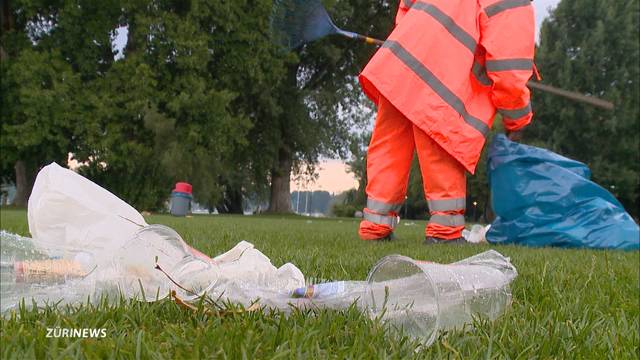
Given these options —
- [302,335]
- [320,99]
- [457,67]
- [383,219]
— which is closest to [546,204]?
[383,219]

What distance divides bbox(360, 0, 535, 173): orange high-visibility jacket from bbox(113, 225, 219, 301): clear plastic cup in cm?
259

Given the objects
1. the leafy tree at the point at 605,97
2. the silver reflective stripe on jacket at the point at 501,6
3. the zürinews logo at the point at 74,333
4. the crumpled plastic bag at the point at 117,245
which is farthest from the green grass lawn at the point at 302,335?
the leafy tree at the point at 605,97

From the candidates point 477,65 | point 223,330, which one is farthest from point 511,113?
point 223,330

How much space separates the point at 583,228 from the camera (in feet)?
15.7

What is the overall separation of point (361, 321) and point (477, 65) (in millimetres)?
3155

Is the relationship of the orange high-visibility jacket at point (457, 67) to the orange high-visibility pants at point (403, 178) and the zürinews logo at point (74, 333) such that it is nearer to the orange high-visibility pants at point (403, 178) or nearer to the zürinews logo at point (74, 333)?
the orange high-visibility pants at point (403, 178)

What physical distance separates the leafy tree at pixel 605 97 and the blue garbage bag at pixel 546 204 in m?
A: 22.3

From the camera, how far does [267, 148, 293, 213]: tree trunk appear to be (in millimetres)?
22484

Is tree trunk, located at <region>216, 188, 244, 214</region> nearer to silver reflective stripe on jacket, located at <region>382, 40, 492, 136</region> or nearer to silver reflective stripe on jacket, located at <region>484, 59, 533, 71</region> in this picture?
silver reflective stripe on jacket, located at <region>382, 40, 492, 136</region>

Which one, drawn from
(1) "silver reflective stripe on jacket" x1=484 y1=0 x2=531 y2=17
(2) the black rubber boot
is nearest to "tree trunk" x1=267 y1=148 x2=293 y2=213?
(2) the black rubber boot

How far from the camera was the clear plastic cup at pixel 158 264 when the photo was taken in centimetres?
145

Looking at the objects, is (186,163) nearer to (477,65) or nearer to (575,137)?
(477,65)

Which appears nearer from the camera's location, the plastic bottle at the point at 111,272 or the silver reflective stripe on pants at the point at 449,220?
the plastic bottle at the point at 111,272

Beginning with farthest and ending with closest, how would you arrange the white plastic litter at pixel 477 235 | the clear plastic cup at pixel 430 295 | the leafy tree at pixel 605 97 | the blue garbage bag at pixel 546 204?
the leafy tree at pixel 605 97 < the white plastic litter at pixel 477 235 < the blue garbage bag at pixel 546 204 < the clear plastic cup at pixel 430 295
